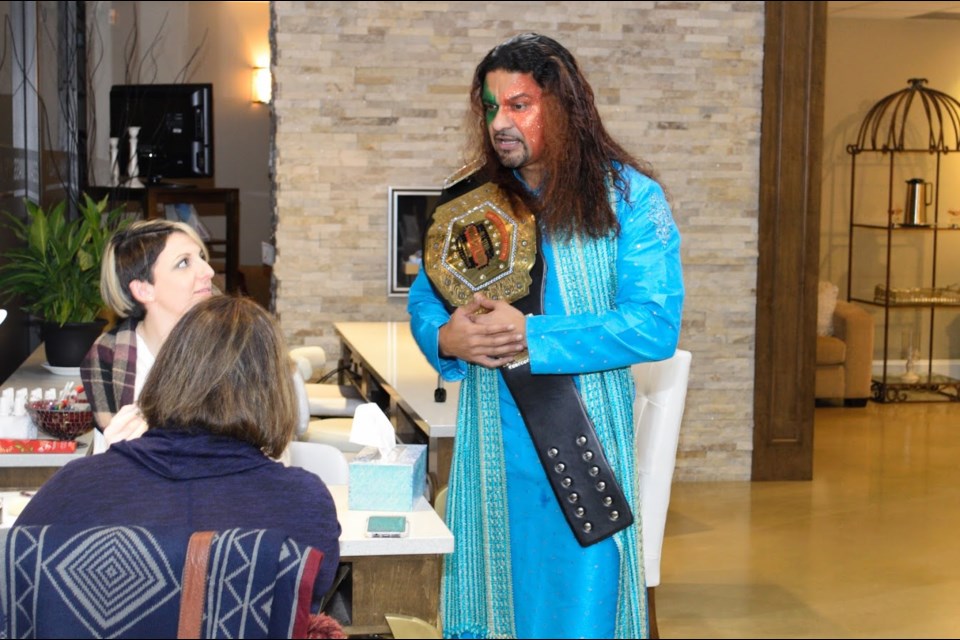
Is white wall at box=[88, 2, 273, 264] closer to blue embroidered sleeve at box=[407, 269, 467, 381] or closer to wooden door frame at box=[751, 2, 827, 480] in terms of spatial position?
wooden door frame at box=[751, 2, 827, 480]

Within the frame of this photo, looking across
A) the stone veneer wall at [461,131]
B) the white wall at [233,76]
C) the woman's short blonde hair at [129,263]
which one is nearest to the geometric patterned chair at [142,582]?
the woman's short blonde hair at [129,263]

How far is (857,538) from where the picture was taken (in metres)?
5.05

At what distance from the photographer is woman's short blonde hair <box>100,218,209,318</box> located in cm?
Result: 291

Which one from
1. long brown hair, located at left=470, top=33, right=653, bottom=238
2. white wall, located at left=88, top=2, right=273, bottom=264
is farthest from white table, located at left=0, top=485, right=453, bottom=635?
white wall, located at left=88, top=2, right=273, bottom=264

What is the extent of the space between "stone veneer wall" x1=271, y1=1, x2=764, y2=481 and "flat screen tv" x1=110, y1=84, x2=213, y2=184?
77.5 inches

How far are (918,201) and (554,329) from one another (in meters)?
7.71

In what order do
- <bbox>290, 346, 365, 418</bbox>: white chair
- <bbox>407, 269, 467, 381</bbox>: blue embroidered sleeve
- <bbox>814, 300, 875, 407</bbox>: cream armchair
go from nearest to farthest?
<bbox>407, 269, 467, 381</bbox>: blue embroidered sleeve, <bbox>290, 346, 365, 418</bbox>: white chair, <bbox>814, 300, 875, 407</bbox>: cream armchair

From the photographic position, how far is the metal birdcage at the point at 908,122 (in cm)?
899

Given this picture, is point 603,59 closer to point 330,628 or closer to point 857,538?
point 857,538

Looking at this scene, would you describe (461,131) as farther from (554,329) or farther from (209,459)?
(209,459)

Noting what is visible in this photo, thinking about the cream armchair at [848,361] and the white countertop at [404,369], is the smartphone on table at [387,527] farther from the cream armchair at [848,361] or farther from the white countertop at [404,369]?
the cream armchair at [848,361]

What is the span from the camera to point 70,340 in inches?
181

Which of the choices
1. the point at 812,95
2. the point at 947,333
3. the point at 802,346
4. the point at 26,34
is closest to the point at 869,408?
the point at 947,333

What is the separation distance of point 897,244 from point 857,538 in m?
4.73
